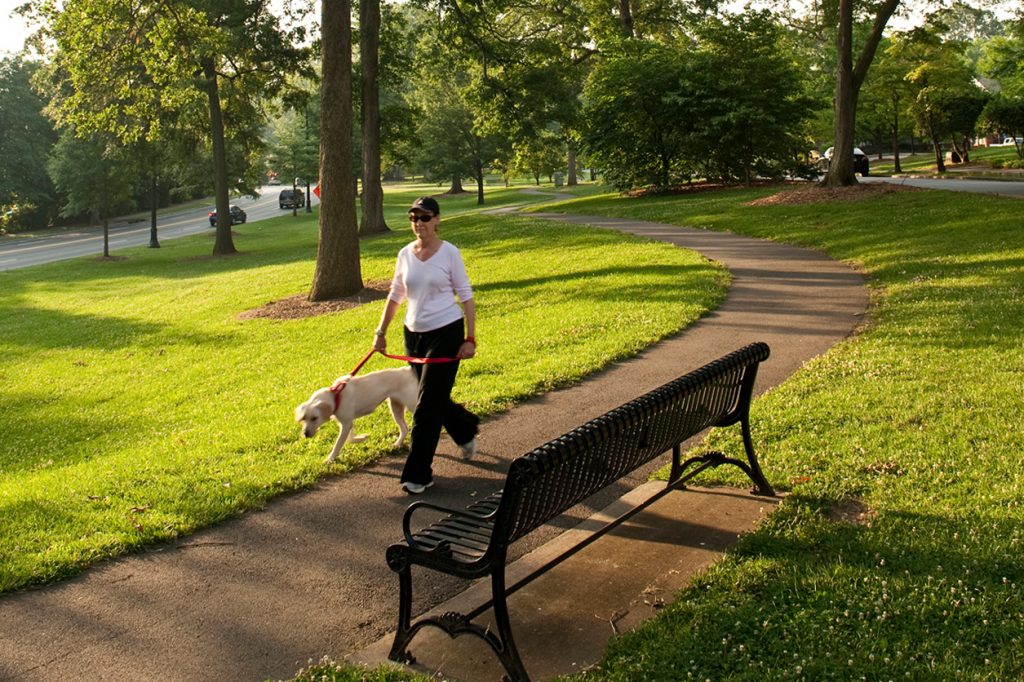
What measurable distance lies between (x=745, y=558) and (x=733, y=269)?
11628 millimetres

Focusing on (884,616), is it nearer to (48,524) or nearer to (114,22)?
(48,524)

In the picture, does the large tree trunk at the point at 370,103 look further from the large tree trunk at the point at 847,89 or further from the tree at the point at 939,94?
the tree at the point at 939,94

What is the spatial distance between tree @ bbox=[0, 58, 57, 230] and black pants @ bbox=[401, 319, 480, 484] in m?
65.9

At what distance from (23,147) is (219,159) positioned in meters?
39.0

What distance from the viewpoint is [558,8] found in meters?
34.2

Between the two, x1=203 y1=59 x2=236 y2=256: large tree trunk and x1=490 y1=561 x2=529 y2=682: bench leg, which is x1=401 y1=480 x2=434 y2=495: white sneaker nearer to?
x1=490 y1=561 x2=529 y2=682: bench leg

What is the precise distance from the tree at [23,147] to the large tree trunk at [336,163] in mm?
55199

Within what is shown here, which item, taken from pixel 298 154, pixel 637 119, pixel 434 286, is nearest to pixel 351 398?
pixel 434 286

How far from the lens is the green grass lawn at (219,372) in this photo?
6.22 metres

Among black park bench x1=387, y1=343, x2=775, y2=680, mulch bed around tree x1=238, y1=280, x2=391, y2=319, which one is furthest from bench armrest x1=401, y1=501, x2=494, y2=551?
mulch bed around tree x1=238, y1=280, x2=391, y2=319

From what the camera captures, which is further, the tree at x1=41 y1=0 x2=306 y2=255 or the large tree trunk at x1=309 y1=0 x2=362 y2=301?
the large tree trunk at x1=309 y1=0 x2=362 y2=301

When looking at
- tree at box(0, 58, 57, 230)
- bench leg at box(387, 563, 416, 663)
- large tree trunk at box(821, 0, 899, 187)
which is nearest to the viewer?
bench leg at box(387, 563, 416, 663)

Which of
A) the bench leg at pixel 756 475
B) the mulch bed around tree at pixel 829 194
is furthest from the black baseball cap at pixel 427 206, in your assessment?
the mulch bed around tree at pixel 829 194

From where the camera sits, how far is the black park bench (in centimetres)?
385
